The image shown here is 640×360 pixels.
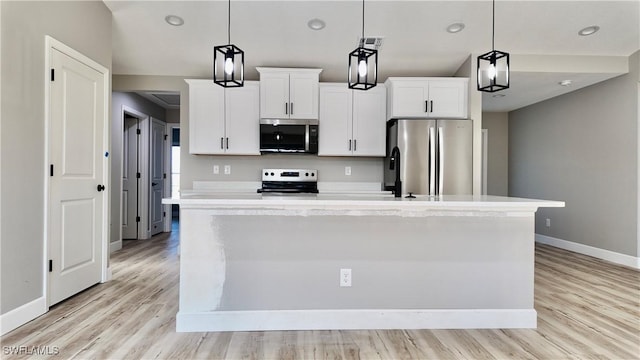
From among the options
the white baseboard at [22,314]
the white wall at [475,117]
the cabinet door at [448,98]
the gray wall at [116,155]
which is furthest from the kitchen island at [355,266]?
the gray wall at [116,155]

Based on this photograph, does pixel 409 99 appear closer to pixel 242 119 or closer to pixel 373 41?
pixel 373 41

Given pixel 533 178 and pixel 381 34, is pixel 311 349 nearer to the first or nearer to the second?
pixel 381 34

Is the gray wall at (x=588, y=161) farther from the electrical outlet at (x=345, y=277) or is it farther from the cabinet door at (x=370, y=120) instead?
the electrical outlet at (x=345, y=277)

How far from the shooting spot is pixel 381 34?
3416mm

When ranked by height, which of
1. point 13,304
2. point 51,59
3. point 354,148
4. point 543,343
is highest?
point 51,59

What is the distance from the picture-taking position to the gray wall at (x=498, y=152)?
596 centimetres

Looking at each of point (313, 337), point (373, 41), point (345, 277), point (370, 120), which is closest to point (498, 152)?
point (370, 120)

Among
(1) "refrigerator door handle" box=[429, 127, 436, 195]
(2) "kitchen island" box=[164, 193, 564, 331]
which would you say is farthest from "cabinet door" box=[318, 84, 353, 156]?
(2) "kitchen island" box=[164, 193, 564, 331]

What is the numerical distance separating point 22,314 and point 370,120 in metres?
3.66

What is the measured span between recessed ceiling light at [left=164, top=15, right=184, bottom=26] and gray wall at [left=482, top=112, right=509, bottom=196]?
17.2 ft

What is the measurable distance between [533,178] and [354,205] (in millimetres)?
4798

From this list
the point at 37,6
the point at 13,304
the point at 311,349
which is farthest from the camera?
the point at 37,6

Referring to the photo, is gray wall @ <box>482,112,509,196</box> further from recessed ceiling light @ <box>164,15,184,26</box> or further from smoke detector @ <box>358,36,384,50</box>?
recessed ceiling light @ <box>164,15,184,26</box>

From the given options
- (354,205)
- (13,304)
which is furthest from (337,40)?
(13,304)
